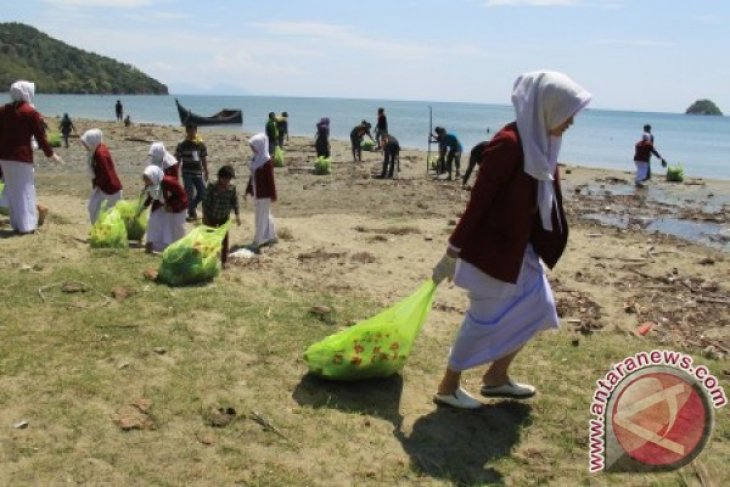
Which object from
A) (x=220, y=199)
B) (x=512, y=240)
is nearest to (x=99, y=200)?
(x=220, y=199)

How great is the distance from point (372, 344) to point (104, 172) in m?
5.72

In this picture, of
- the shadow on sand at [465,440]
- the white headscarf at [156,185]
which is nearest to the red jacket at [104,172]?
the white headscarf at [156,185]

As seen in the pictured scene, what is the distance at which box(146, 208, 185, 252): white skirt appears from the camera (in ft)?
26.5

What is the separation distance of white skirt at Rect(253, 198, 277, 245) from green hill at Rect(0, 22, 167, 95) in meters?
131

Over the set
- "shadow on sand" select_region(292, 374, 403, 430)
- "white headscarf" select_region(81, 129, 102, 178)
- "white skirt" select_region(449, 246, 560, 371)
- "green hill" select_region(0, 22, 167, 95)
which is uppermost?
"green hill" select_region(0, 22, 167, 95)

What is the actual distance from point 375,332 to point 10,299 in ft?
11.7

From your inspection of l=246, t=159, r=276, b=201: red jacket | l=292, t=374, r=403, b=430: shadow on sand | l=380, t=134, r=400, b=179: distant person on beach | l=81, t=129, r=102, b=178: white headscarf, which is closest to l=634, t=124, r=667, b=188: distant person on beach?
l=380, t=134, r=400, b=179: distant person on beach

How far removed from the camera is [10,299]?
573cm

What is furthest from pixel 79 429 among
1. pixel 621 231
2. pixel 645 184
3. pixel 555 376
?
pixel 645 184

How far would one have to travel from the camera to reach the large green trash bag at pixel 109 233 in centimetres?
779

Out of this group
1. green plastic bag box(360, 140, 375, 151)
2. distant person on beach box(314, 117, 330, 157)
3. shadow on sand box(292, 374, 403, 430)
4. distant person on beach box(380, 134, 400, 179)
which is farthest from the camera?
green plastic bag box(360, 140, 375, 151)

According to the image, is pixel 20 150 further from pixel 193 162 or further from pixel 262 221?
pixel 262 221

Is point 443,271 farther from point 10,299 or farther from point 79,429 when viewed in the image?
point 10,299

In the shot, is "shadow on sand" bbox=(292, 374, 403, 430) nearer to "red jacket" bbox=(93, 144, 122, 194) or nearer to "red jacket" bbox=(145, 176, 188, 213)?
"red jacket" bbox=(145, 176, 188, 213)
